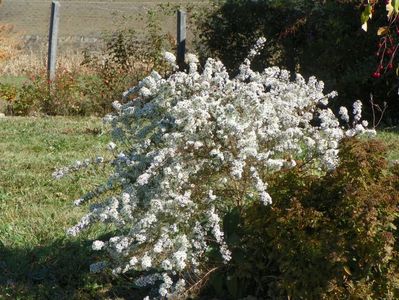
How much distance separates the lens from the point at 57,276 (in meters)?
5.45

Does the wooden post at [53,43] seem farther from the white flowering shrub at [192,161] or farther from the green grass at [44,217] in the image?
the white flowering shrub at [192,161]

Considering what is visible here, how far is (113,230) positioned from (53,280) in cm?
70

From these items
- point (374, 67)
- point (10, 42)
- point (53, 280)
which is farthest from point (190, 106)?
point (10, 42)

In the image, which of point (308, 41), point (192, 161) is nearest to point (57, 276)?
point (192, 161)

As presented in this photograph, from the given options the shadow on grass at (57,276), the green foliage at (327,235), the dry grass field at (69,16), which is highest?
the green foliage at (327,235)

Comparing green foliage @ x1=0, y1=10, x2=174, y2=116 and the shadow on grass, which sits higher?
the shadow on grass

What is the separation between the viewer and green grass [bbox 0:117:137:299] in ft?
17.4

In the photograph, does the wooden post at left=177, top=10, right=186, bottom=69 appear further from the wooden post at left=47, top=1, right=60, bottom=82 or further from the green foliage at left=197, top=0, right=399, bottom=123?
the wooden post at left=47, top=1, right=60, bottom=82

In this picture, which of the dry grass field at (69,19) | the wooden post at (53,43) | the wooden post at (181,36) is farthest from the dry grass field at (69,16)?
the wooden post at (181,36)

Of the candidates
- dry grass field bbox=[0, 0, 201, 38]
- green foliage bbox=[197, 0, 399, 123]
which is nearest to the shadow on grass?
green foliage bbox=[197, 0, 399, 123]

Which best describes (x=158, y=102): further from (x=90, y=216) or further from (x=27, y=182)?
(x=27, y=182)

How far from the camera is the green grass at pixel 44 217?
17.4 ft

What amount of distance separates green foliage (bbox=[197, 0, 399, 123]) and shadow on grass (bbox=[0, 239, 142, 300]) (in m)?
6.51

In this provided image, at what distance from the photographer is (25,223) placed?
651 cm
